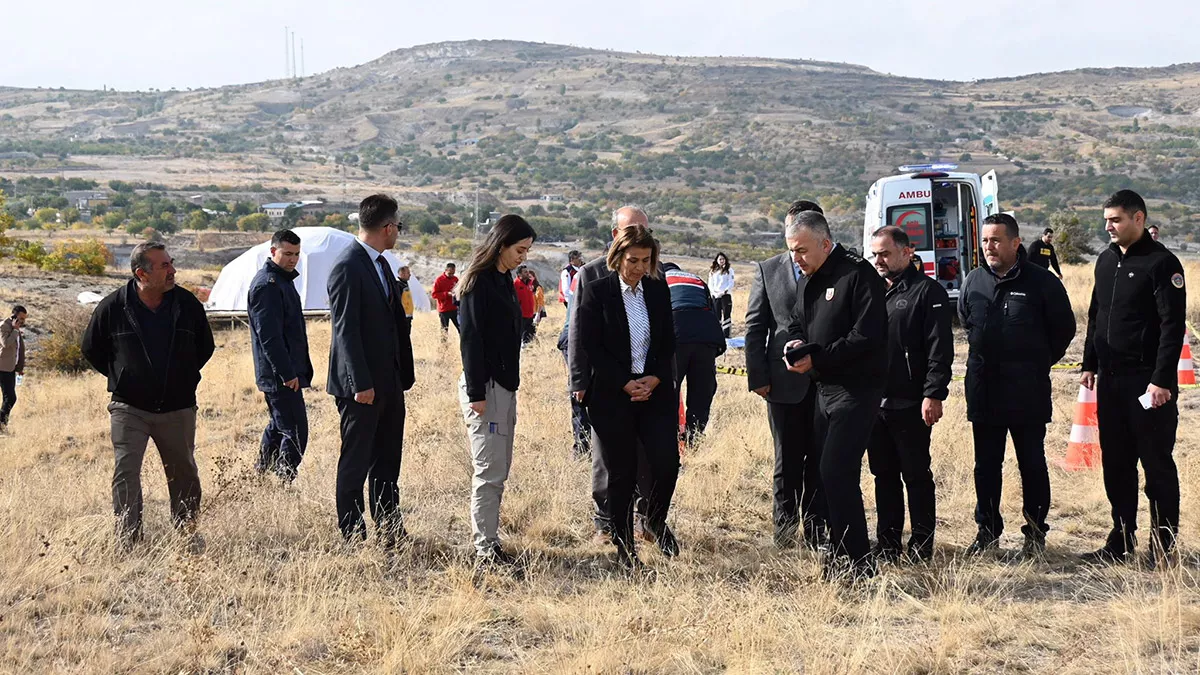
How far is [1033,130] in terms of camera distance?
5335 inches

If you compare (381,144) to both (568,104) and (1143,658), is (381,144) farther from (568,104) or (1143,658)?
(1143,658)

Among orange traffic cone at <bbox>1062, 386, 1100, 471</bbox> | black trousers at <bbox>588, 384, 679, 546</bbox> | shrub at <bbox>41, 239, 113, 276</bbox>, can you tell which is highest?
shrub at <bbox>41, 239, 113, 276</bbox>

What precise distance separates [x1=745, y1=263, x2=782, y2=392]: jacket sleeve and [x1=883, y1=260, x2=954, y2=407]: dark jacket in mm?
582

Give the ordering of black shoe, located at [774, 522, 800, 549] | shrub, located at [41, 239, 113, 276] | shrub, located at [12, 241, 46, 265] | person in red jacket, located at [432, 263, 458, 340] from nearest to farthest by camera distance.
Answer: black shoe, located at [774, 522, 800, 549]
person in red jacket, located at [432, 263, 458, 340]
shrub, located at [41, 239, 113, 276]
shrub, located at [12, 241, 46, 265]

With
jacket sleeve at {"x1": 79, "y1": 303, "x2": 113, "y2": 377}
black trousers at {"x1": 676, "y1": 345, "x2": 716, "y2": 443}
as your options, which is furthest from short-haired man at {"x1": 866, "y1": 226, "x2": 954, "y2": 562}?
jacket sleeve at {"x1": 79, "y1": 303, "x2": 113, "y2": 377}

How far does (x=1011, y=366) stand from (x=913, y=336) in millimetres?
512

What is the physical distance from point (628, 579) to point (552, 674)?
47.5 inches

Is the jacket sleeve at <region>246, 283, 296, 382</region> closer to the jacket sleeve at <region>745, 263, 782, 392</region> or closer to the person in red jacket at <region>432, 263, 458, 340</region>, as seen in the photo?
the jacket sleeve at <region>745, 263, 782, 392</region>

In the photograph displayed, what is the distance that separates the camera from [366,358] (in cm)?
559

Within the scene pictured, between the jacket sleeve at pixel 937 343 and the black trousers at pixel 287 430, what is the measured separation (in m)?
4.10

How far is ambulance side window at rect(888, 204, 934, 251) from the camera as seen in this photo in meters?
17.7

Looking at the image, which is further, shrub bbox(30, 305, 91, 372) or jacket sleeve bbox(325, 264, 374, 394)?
shrub bbox(30, 305, 91, 372)

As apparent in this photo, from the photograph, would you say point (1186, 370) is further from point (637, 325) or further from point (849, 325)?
point (637, 325)

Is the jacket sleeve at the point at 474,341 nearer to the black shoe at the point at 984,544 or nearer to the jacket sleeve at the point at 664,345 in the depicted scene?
the jacket sleeve at the point at 664,345
